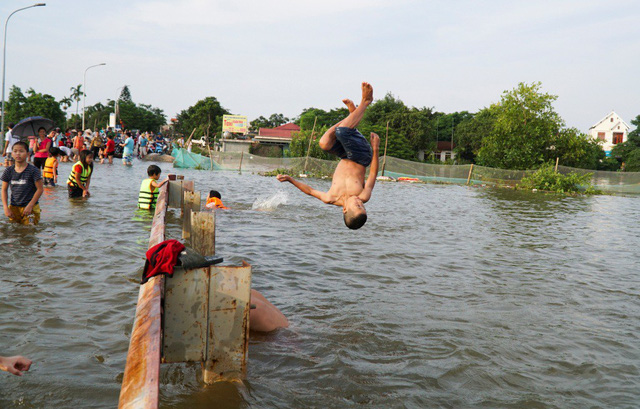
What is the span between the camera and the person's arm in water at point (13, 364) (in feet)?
11.2

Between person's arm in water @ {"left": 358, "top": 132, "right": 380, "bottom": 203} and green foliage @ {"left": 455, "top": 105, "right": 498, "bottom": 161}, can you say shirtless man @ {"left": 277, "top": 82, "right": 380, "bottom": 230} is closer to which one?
person's arm in water @ {"left": 358, "top": 132, "right": 380, "bottom": 203}

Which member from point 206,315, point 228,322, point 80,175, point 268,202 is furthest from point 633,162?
point 206,315

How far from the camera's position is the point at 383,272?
9586 mm

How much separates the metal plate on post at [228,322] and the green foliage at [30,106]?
Answer: 233 feet

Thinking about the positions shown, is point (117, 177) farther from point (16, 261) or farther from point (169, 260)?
point (169, 260)

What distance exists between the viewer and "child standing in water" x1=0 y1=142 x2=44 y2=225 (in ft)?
30.6

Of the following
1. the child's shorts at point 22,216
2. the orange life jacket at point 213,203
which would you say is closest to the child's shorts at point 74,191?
the orange life jacket at point 213,203

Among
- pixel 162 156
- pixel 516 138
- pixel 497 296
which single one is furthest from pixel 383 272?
pixel 516 138

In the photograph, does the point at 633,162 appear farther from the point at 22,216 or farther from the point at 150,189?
the point at 22,216

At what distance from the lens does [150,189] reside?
12.9m

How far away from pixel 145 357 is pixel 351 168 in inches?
160

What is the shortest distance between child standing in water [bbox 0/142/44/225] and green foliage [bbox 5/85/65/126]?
63872 mm

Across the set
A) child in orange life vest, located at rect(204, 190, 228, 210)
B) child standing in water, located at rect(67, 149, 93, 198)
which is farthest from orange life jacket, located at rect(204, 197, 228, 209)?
child standing in water, located at rect(67, 149, 93, 198)

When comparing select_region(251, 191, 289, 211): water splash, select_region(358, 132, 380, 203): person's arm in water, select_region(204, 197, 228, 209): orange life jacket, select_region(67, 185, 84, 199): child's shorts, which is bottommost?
select_region(251, 191, 289, 211): water splash
